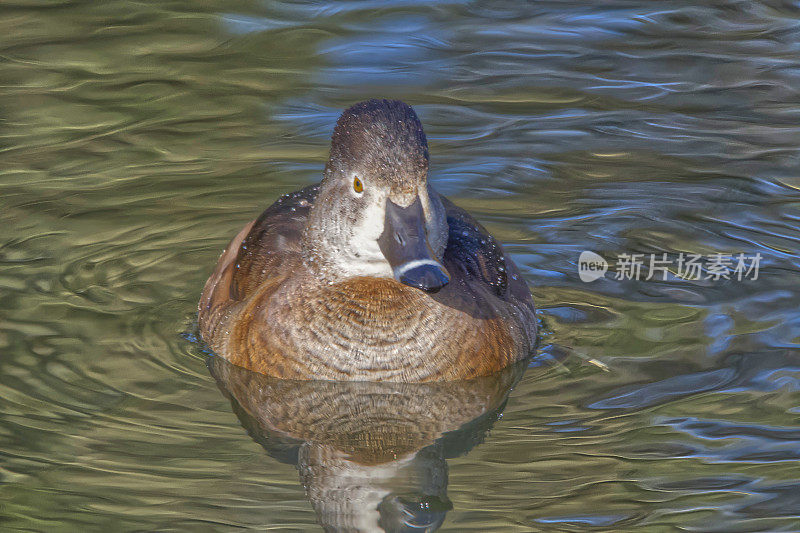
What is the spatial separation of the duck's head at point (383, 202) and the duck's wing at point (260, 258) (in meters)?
0.58

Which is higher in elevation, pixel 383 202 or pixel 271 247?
pixel 383 202

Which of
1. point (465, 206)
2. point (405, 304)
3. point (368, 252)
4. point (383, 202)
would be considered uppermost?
point (383, 202)

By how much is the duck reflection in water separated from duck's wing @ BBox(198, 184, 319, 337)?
1.25ft

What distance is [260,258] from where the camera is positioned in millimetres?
6934

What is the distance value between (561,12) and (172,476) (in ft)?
26.4

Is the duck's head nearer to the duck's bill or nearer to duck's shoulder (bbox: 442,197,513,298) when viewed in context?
the duck's bill

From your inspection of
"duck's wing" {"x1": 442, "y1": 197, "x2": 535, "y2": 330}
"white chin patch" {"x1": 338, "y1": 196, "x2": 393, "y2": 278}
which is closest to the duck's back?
"duck's wing" {"x1": 442, "y1": 197, "x2": 535, "y2": 330}

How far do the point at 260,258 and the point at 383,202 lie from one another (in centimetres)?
126

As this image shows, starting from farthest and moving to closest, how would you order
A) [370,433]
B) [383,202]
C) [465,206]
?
1. [465,206]
2. [370,433]
3. [383,202]

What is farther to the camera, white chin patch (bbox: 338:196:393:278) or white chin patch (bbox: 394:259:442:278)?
white chin patch (bbox: 338:196:393:278)

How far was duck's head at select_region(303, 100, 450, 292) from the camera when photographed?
5770 millimetres

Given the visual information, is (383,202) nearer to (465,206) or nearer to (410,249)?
(410,249)

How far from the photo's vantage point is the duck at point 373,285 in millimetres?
5879

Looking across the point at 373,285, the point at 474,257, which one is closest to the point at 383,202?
the point at 373,285
